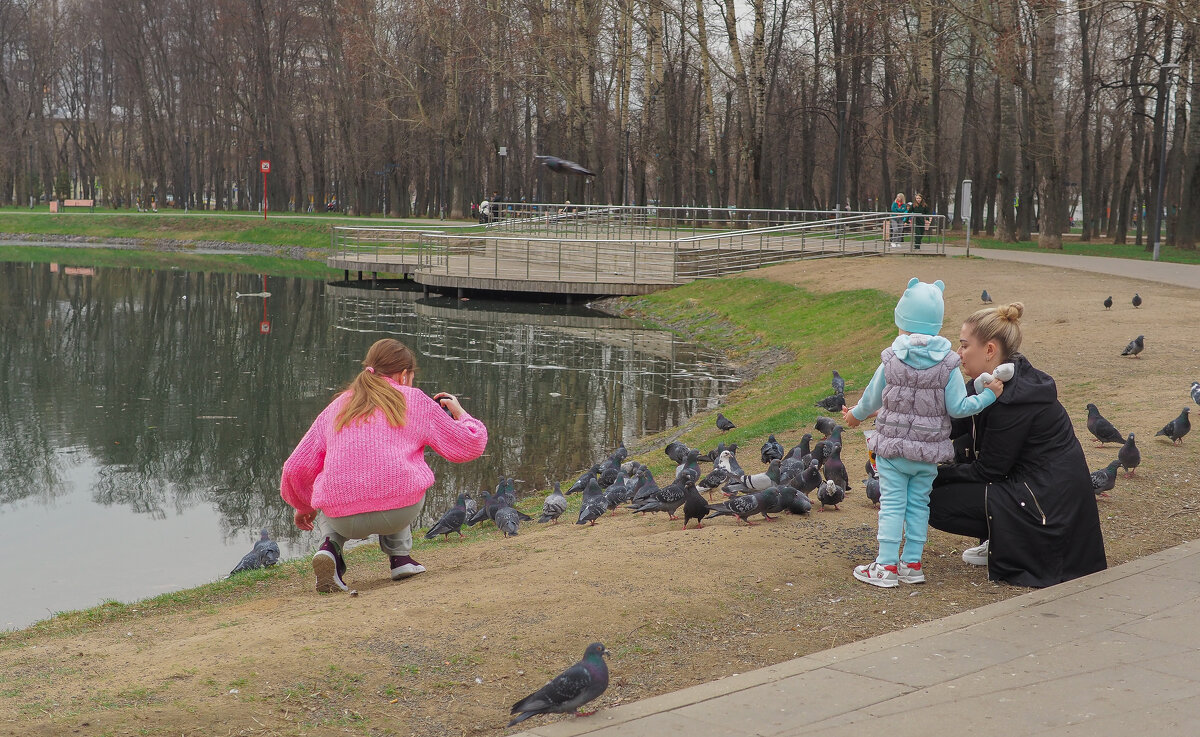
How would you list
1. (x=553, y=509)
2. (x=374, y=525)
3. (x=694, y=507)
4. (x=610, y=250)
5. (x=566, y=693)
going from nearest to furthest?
(x=566, y=693), (x=374, y=525), (x=694, y=507), (x=553, y=509), (x=610, y=250)

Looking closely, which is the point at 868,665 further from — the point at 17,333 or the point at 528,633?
the point at 17,333

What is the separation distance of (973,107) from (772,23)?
1259 cm

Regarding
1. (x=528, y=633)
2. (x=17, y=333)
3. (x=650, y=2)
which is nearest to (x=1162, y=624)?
(x=528, y=633)

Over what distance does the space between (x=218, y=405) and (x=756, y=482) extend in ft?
36.3

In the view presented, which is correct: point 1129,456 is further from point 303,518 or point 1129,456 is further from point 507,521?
point 303,518

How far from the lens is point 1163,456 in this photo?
28.3ft

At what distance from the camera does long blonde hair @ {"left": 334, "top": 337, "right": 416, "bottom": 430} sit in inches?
235

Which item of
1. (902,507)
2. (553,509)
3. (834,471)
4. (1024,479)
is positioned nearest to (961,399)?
(1024,479)

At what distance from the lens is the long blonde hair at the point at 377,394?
19.6ft

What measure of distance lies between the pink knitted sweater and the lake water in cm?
319

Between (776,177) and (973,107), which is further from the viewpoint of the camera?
(776,177)

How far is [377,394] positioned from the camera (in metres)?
5.96

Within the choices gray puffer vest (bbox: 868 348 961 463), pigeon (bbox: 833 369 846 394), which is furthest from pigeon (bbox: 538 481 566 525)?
pigeon (bbox: 833 369 846 394)

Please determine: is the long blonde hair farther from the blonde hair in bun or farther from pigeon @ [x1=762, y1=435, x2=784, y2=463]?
pigeon @ [x1=762, y1=435, x2=784, y2=463]
